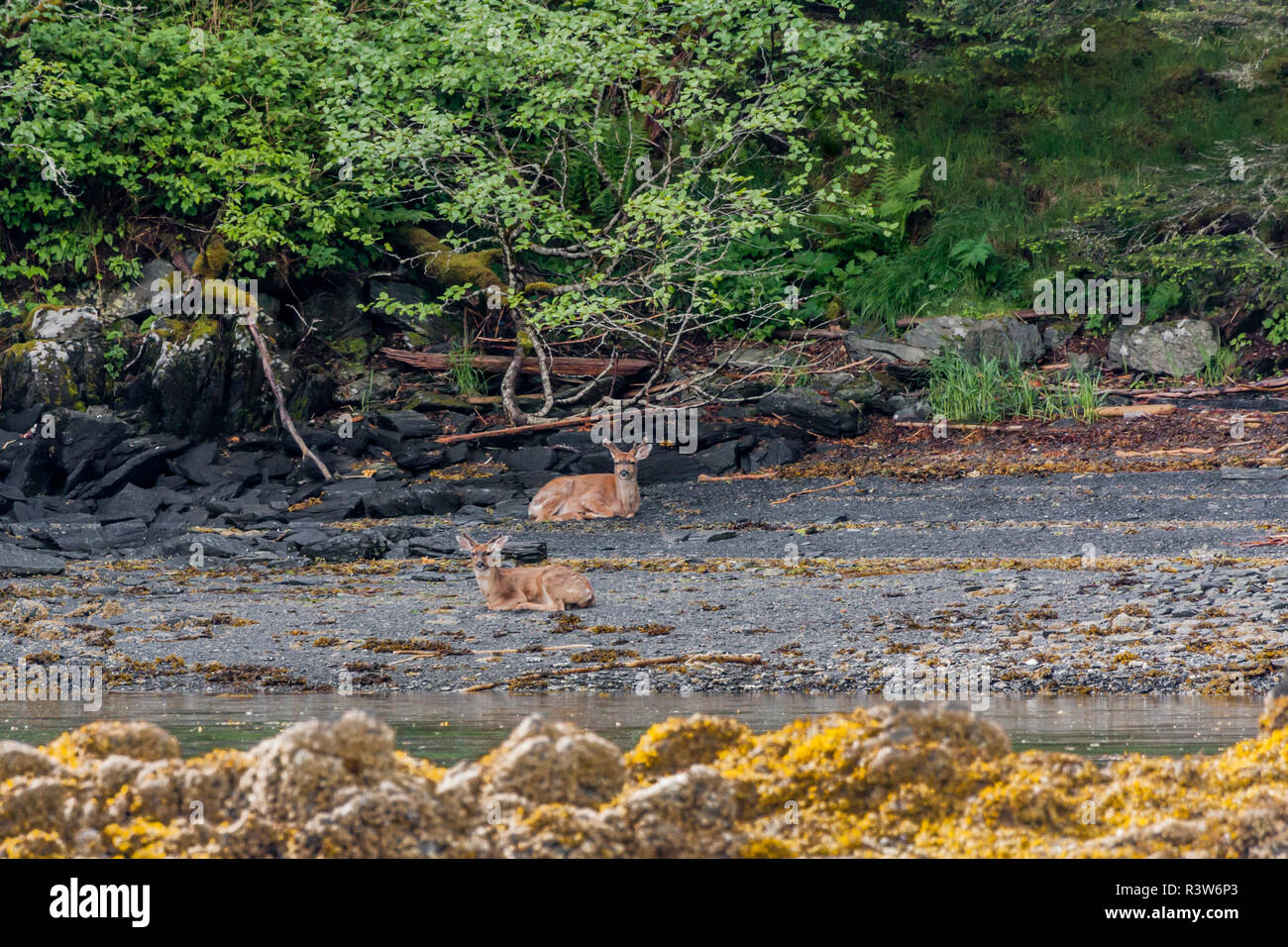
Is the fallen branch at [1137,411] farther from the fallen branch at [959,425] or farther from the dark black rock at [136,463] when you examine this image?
the dark black rock at [136,463]

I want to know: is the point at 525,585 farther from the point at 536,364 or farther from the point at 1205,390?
the point at 1205,390

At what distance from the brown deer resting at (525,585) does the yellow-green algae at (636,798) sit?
6.67 m

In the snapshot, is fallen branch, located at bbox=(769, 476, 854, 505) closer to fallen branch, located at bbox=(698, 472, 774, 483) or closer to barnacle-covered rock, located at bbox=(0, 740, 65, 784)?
fallen branch, located at bbox=(698, 472, 774, 483)

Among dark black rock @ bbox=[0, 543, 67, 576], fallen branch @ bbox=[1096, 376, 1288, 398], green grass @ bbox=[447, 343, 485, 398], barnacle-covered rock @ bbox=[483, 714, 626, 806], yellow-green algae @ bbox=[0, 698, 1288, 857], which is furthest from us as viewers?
green grass @ bbox=[447, 343, 485, 398]

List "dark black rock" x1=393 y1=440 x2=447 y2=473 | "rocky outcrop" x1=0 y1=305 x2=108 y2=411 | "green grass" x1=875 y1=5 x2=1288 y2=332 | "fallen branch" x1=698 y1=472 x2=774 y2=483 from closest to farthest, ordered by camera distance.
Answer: "fallen branch" x1=698 y1=472 x2=774 y2=483, "dark black rock" x1=393 y1=440 x2=447 y2=473, "rocky outcrop" x1=0 y1=305 x2=108 y2=411, "green grass" x1=875 y1=5 x2=1288 y2=332

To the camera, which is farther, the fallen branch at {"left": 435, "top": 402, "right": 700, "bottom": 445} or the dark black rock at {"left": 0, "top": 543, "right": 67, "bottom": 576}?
the fallen branch at {"left": 435, "top": 402, "right": 700, "bottom": 445}

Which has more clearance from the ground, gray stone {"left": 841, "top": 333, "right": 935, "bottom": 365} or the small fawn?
gray stone {"left": 841, "top": 333, "right": 935, "bottom": 365}

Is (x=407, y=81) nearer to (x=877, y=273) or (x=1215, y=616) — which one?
(x=877, y=273)

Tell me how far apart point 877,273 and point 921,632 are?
13.4 m

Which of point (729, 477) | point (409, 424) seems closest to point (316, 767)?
point (729, 477)

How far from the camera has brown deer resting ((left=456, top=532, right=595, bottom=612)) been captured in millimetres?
11945

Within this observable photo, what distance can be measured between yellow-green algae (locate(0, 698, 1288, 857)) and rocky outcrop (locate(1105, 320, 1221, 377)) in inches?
688

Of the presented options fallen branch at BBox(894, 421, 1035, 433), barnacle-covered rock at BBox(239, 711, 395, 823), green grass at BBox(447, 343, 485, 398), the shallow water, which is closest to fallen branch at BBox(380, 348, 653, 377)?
green grass at BBox(447, 343, 485, 398)

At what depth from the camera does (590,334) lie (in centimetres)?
2070
